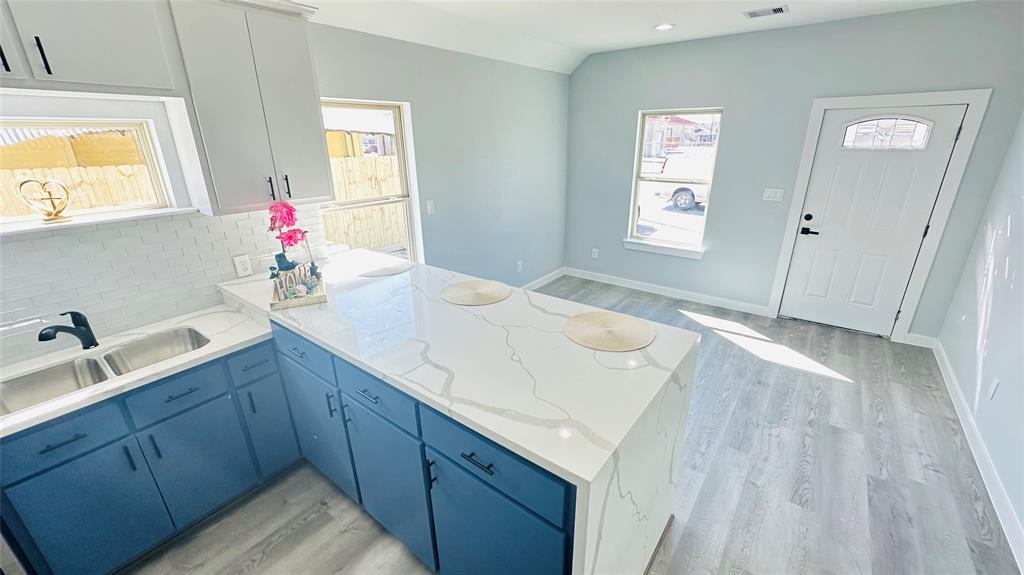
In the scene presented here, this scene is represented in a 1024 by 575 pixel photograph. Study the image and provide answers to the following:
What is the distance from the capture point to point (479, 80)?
11.2 feet

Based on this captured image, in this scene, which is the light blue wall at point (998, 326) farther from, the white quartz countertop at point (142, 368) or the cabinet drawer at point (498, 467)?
the white quartz countertop at point (142, 368)

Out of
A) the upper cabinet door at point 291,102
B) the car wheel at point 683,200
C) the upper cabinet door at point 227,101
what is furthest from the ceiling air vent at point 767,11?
the upper cabinet door at point 227,101

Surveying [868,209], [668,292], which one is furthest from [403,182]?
[868,209]

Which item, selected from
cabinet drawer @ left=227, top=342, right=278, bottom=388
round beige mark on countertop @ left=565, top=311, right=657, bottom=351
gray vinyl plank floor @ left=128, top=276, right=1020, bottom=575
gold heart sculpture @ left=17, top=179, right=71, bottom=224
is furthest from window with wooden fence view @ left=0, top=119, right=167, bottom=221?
round beige mark on countertop @ left=565, top=311, right=657, bottom=351

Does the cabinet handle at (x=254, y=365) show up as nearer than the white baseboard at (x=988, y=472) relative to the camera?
No

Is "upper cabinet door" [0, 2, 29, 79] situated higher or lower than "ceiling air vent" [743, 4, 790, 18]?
lower

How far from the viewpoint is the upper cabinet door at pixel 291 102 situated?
1801 mm

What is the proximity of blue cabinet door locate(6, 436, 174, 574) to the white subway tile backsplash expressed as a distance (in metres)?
0.61

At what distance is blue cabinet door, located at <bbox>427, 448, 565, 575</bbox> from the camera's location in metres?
1.06

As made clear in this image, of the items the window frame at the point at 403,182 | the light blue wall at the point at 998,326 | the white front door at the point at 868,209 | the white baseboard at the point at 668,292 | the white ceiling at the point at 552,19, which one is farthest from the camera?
the white baseboard at the point at 668,292

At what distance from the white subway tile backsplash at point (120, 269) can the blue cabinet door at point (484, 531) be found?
1.62m

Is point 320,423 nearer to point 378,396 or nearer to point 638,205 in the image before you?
point 378,396

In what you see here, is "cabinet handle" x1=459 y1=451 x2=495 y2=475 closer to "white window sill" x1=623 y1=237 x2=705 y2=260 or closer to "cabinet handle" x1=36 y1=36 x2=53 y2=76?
"cabinet handle" x1=36 y1=36 x2=53 y2=76

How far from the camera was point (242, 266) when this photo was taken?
218 centimetres
